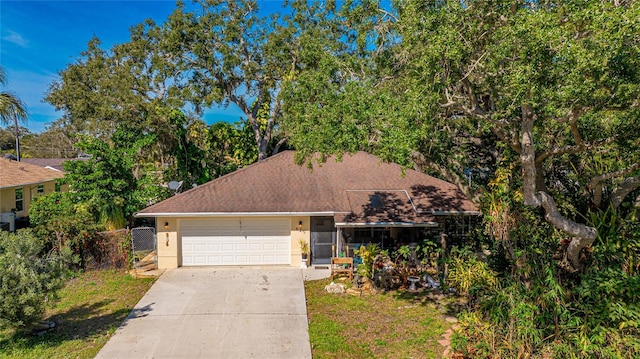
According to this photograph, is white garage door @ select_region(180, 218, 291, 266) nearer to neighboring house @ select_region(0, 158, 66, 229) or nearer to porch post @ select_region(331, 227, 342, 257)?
porch post @ select_region(331, 227, 342, 257)

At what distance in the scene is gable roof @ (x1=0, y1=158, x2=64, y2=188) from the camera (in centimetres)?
1871

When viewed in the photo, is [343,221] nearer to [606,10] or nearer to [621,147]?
[621,147]

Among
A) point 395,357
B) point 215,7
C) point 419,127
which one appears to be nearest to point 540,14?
point 419,127

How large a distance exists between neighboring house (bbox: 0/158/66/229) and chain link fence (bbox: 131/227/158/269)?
814 centimetres

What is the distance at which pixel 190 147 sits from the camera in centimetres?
2289

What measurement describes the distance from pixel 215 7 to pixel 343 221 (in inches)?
741

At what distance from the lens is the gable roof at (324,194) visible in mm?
14156

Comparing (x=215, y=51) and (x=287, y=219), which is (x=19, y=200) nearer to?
(x=215, y=51)

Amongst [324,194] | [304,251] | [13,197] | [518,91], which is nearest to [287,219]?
[304,251]

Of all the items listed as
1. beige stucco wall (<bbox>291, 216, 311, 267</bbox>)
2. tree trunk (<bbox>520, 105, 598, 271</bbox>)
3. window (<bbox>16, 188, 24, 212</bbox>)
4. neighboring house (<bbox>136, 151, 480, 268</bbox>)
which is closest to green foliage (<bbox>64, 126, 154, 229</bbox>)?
neighboring house (<bbox>136, 151, 480, 268</bbox>)

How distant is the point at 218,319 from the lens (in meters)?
10.1

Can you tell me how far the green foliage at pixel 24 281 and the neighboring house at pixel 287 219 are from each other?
486 cm

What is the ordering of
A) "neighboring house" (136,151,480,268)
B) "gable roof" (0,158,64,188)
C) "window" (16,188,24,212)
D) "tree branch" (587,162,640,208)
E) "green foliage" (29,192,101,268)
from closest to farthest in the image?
"tree branch" (587,162,640,208)
"green foliage" (29,192,101,268)
"neighboring house" (136,151,480,268)
"gable roof" (0,158,64,188)
"window" (16,188,24,212)

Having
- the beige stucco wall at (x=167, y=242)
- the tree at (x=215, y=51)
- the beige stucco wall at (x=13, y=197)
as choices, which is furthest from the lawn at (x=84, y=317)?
the tree at (x=215, y=51)
